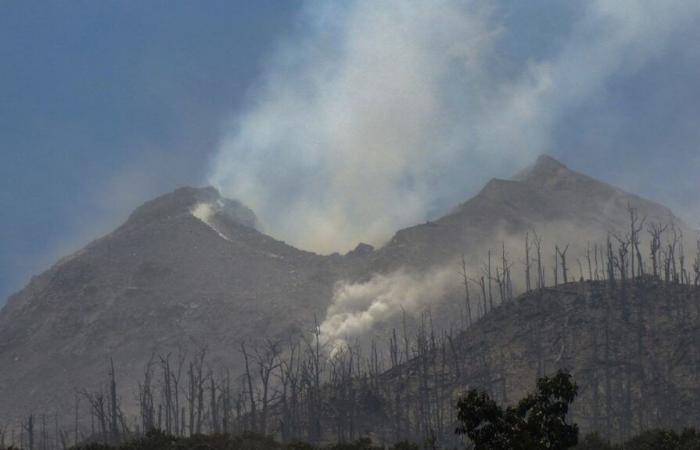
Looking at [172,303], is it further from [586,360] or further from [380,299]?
[586,360]

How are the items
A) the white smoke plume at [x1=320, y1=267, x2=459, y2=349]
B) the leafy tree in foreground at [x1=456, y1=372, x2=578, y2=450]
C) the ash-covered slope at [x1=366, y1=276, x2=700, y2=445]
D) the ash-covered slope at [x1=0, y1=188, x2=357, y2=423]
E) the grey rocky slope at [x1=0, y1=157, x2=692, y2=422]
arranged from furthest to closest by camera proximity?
the white smoke plume at [x1=320, y1=267, x2=459, y2=349] → the grey rocky slope at [x1=0, y1=157, x2=692, y2=422] → the ash-covered slope at [x1=0, y1=188, x2=357, y2=423] → the ash-covered slope at [x1=366, y1=276, x2=700, y2=445] → the leafy tree in foreground at [x1=456, y1=372, x2=578, y2=450]

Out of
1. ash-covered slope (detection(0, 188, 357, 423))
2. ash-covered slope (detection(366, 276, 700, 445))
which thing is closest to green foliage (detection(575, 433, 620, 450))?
ash-covered slope (detection(366, 276, 700, 445))

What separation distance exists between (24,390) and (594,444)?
426 ft

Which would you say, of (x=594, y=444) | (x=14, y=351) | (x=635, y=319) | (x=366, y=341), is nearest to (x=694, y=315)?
(x=635, y=319)

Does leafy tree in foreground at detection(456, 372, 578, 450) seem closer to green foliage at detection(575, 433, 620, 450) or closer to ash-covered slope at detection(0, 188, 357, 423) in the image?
green foliage at detection(575, 433, 620, 450)

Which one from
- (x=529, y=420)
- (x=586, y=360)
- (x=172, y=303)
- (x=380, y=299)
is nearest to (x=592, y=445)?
(x=529, y=420)

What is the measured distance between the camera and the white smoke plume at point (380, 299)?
164 meters

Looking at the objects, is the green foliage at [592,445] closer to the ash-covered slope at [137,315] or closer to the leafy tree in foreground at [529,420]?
the leafy tree in foreground at [529,420]

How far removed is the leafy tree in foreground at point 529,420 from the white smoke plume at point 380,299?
445ft

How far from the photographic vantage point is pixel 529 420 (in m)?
20.1

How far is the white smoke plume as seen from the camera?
16375cm

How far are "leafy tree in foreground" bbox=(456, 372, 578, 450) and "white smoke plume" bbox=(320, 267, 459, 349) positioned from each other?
13571 cm

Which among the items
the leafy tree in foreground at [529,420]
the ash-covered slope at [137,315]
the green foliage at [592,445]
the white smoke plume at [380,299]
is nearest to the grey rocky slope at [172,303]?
the ash-covered slope at [137,315]

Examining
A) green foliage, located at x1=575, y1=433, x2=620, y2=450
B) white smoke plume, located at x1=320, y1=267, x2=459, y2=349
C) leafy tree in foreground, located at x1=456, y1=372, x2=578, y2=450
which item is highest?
white smoke plume, located at x1=320, y1=267, x2=459, y2=349
